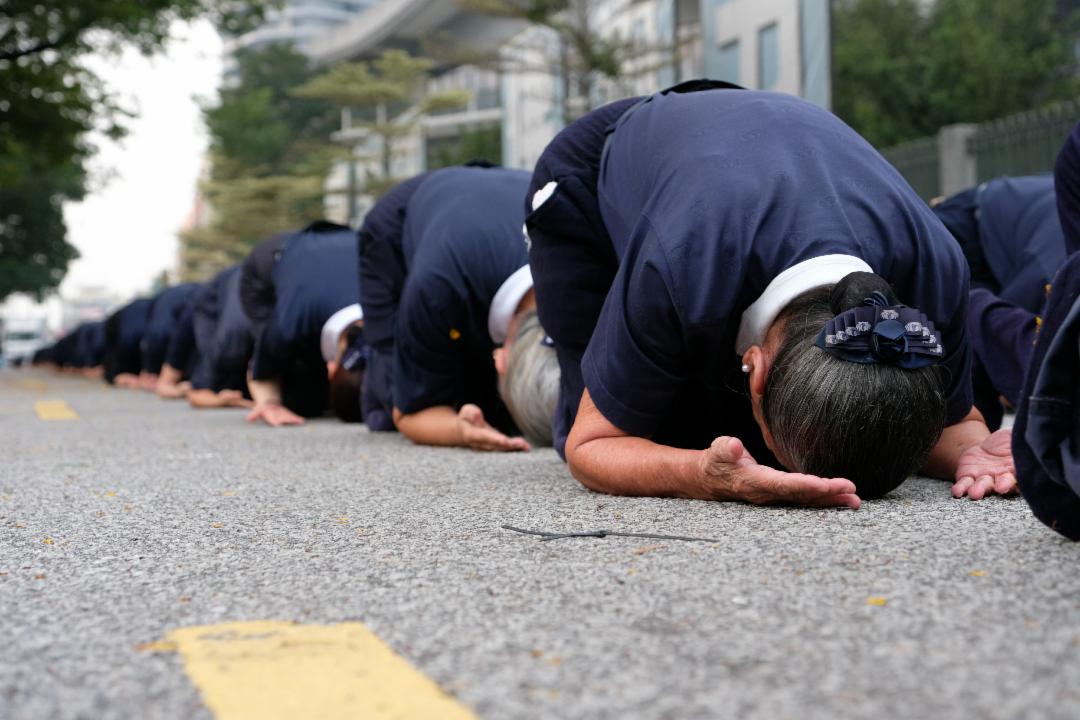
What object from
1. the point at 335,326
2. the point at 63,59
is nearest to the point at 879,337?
the point at 335,326

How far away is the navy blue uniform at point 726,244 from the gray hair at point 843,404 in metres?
0.16

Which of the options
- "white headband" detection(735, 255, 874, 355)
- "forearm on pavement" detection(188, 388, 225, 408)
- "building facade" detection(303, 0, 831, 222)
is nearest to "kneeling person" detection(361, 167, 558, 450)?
"white headband" detection(735, 255, 874, 355)

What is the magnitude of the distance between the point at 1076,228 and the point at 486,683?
2901 millimetres

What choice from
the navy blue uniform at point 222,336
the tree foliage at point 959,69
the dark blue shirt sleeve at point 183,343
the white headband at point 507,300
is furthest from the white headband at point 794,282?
the tree foliage at point 959,69

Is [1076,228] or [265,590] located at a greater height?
[1076,228]

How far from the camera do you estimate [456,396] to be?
231 inches

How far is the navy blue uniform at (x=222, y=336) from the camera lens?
1004cm

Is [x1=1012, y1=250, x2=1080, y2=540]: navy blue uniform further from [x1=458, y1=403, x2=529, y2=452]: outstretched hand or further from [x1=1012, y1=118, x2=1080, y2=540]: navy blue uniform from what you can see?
[x1=458, y1=403, x2=529, y2=452]: outstretched hand

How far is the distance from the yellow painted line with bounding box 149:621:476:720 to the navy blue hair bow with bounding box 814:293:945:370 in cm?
116

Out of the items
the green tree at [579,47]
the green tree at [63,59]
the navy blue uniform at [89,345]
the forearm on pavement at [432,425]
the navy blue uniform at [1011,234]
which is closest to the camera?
the navy blue uniform at [1011,234]

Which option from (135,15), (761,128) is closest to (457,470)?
(761,128)

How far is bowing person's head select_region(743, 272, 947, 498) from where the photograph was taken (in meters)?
2.73

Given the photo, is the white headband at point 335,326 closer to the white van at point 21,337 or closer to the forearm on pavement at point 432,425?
the forearm on pavement at point 432,425

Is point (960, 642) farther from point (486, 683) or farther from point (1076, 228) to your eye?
point (1076, 228)
